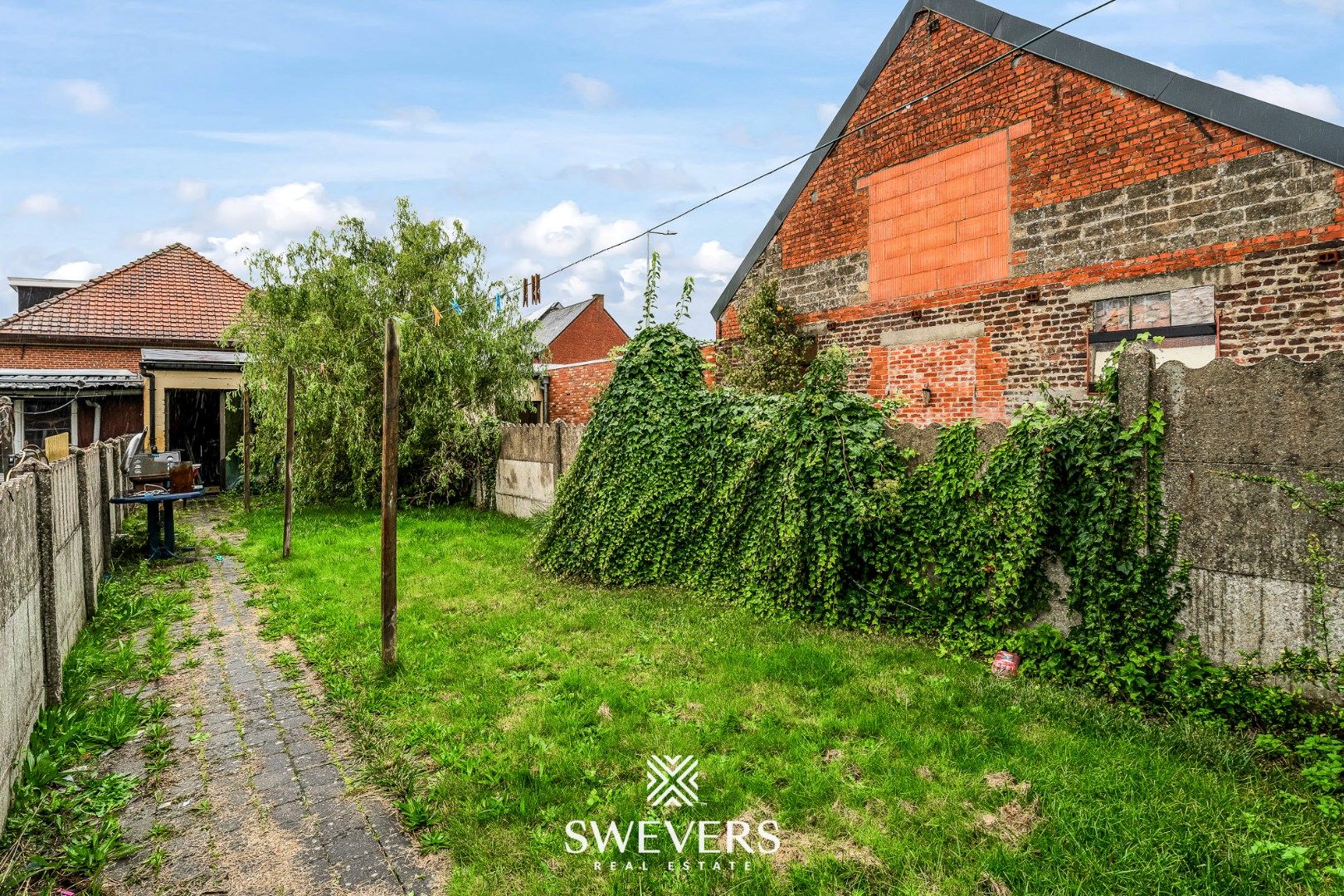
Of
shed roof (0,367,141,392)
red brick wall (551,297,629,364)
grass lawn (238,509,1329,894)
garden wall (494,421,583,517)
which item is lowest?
grass lawn (238,509,1329,894)

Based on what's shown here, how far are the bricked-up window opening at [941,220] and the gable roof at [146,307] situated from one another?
1673cm

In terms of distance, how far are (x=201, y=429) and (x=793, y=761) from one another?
17.8 meters

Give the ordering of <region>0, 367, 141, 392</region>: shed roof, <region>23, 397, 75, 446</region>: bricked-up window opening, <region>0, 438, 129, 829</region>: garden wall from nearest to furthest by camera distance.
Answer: <region>0, 438, 129, 829</region>: garden wall, <region>0, 367, 141, 392</region>: shed roof, <region>23, 397, 75, 446</region>: bricked-up window opening

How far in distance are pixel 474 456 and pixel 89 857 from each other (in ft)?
34.7

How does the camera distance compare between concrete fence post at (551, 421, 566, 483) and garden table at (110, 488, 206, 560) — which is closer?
garden table at (110, 488, 206, 560)

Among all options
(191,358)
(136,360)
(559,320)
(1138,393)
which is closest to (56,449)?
(191,358)

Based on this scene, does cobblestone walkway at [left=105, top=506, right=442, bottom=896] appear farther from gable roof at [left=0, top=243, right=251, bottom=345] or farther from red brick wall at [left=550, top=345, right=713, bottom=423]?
gable roof at [left=0, top=243, right=251, bottom=345]

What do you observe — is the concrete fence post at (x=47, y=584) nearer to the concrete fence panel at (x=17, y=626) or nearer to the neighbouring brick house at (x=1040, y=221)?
the concrete fence panel at (x=17, y=626)

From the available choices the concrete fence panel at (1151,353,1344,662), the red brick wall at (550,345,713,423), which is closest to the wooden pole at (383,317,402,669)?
the concrete fence panel at (1151,353,1344,662)

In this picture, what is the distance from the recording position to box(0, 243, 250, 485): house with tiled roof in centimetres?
1518

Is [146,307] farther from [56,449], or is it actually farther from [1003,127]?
[1003,127]

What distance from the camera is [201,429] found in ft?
55.7

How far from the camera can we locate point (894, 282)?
Answer: 1101 centimetres

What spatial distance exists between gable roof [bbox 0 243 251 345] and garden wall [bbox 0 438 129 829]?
13324 millimetres
